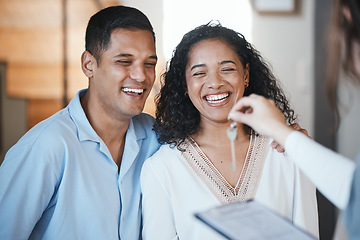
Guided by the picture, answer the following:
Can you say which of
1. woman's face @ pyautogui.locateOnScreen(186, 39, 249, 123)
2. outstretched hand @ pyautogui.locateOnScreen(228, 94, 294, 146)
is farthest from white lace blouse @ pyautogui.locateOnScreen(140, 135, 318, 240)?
outstretched hand @ pyautogui.locateOnScreen(228, 94, 294, 146)

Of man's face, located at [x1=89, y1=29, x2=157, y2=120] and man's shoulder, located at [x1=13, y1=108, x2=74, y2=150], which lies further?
man's face, located at [x1=89, y1=29, x2=157, y2=120]

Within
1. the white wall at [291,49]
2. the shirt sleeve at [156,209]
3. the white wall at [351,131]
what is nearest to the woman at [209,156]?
the shirt sleeve at [156,209]

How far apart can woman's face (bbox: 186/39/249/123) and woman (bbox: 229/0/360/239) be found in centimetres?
35

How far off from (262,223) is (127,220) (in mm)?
770

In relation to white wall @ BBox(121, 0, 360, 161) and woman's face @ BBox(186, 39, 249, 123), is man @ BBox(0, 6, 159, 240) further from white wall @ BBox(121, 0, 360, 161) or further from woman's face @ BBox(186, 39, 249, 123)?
white wall @ BBox(121, 0, 360, 161)

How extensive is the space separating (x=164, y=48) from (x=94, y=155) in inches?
50.8

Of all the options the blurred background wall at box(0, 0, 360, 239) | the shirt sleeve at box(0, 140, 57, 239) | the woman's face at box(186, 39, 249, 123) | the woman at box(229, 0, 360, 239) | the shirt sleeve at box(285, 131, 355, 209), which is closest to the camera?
the woman at box(229, 0, 360, 239)

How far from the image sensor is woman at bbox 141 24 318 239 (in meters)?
1.51

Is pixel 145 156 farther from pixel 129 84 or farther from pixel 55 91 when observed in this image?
pixel 55 91

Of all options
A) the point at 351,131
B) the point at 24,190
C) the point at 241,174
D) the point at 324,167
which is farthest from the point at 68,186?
the point at 351,131

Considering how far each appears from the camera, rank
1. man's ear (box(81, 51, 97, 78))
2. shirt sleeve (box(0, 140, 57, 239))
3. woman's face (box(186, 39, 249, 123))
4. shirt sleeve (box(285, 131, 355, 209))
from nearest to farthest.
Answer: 1. shirt sleeve (box(285, 131, 355, 209))
2. shirt sleeve (box(0, 140, 57, 239))
3. woman's face (box(186, 39, 249, 123))
4. man's ear (box(81, 51, 97, 78))

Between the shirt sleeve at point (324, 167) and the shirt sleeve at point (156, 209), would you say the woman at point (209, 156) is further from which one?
the shirt sleeve at point (324, 167)

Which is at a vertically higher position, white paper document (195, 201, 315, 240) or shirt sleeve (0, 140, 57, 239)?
white paper document (195, 201, 315, 240)

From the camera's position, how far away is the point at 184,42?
5.63 feet
